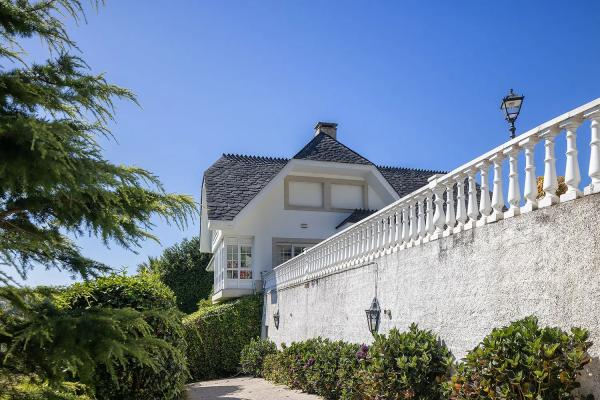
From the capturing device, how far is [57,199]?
435 centimetres

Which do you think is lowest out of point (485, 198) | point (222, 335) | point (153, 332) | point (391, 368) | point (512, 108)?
point (222, 335)

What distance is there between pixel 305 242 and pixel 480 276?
16.1m

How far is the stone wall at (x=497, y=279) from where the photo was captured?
502 cm

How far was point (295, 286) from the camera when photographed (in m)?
17.1

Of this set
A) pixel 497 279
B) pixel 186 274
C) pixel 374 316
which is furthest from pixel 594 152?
pixel 186 274

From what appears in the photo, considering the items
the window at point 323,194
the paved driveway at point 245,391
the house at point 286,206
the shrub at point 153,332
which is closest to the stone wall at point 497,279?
the paved driveway at point 245,391

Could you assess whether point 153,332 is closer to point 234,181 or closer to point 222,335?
point 222,335

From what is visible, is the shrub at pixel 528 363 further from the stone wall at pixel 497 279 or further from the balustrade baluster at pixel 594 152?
the balustrade baluster at pixel 594 152

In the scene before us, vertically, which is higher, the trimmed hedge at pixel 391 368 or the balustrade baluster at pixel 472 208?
the balustrade baluster at pixel 472 208

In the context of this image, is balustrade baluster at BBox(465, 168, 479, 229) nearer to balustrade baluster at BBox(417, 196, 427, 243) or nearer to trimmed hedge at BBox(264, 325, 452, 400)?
balustrade baluster at BBox(417, 196, 427, 243)

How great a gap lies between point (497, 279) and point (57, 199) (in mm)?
5000

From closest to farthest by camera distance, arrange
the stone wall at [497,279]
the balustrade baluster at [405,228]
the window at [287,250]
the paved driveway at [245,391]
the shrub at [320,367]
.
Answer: the stone wall at [497,279], the balustrade baluster at [405,228], the shrub at [320,367], the paved driveway at [245,391], the window at [287,250]

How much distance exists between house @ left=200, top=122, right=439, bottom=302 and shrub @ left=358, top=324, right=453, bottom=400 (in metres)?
13.4

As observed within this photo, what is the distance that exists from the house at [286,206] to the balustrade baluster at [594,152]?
16734mm
